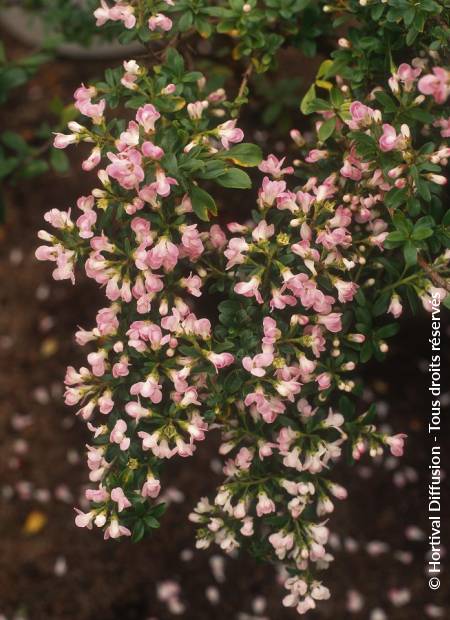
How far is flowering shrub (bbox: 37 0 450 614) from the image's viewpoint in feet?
4.95

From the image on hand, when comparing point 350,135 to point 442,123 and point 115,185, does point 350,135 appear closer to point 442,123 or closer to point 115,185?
point 442,123

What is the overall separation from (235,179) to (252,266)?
0.19m

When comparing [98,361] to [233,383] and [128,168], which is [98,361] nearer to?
[233,383]

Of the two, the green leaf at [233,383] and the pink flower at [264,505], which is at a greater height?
the green leaf at [233,383]

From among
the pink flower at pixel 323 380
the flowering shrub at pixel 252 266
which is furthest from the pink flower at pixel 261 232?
the pink flower at pixel 323 380

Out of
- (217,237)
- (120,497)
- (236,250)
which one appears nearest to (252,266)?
(236,250)

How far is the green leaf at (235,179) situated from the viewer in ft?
4.92

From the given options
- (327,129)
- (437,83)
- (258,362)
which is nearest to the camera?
A: (437,83)

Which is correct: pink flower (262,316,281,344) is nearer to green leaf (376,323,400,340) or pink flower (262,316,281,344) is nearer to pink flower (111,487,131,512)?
green leaf (376,323,400,340)

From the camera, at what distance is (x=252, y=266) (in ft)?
5.09

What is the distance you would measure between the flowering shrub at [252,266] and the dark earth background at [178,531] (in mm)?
1046

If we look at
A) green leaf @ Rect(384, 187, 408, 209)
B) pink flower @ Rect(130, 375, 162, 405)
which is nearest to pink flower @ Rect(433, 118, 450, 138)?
green leaf @ Rect(384, 187, 408, 209)

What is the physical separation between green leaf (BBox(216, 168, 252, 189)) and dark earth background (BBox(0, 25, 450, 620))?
5.32ft

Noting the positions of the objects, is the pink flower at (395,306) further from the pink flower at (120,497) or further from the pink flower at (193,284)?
the pink flower at (120,497)
